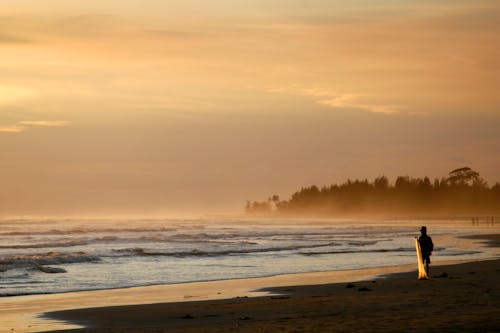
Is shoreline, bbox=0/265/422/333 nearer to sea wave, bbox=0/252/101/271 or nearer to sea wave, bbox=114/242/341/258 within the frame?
sea wave, bbox=0/252/101/271

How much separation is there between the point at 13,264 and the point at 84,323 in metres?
20.0


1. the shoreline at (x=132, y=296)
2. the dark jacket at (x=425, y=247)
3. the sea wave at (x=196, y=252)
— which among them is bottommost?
the shoreline at (x=132, y=296)

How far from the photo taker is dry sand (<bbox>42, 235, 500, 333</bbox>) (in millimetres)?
14875

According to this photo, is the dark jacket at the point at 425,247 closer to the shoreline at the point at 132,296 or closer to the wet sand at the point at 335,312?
the wet sand at the point at 335,312

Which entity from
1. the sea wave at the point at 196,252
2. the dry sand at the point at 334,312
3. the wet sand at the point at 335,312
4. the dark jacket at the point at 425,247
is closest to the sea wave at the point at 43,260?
the sea wave at the point at 196,252

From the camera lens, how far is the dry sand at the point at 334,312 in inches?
586

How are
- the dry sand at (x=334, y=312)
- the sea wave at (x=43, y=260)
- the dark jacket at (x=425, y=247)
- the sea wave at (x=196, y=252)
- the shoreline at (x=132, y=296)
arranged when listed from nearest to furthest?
the dry sand at (x=334, y=312)
the shoreline at (x=132, y=296)
the dark jacket at (x=425, y=247)
the sea wave at (x=43, y=260)
the sea wave at (x=196, y=252)

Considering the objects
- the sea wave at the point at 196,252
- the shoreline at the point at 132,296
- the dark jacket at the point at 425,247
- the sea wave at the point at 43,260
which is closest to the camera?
the shoreline at the point at 132,296

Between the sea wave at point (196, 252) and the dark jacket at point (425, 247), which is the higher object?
the dark jacket at point (425, 247)

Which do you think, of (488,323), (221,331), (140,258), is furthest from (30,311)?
(140,258)

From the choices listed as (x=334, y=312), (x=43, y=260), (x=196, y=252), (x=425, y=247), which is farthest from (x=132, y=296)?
(x=196, y=252)

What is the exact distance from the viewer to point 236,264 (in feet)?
122

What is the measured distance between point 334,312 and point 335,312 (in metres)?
0.03

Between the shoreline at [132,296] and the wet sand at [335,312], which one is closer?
the wet sand at [335,312]
